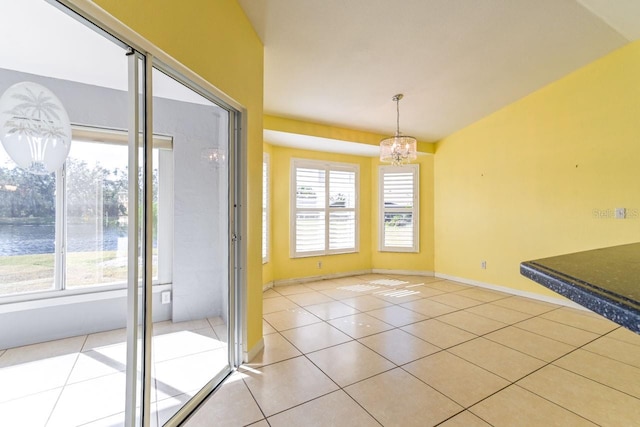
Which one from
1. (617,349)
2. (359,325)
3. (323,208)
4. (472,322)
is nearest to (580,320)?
(617,349)

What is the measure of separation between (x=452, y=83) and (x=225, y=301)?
3.58m

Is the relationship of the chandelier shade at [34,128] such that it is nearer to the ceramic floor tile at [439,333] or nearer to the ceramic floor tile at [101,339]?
the ceramic floor tile at [101,339]

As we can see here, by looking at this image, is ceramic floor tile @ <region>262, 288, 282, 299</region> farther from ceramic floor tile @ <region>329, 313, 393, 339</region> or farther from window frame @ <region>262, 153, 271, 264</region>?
ceramic floor tile @ <region>329, 313, 393, 339</region>

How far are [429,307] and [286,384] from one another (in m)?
2.39

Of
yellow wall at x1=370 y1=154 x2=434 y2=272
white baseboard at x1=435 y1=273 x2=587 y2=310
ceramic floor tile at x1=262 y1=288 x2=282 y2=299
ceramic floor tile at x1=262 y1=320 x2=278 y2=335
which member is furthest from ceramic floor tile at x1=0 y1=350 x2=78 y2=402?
white baseboard at x1=435 y1=273 x2=587 y2=310

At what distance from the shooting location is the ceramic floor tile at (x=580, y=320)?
304 centimetres

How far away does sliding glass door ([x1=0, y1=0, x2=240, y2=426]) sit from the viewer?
1434mm

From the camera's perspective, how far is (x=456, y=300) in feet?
13.2

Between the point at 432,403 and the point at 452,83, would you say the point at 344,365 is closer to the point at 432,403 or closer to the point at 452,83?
the point at 432,403

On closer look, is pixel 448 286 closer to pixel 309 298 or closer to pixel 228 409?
pixel 309 298

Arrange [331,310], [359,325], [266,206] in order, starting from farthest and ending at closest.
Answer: [266,206] < [331,310] < [359,325]

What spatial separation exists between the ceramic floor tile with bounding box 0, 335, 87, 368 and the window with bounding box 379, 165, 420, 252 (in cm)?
472

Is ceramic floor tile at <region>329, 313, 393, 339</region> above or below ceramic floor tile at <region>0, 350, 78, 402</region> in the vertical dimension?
below

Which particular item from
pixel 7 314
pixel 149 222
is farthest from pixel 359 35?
pixel 7 314
